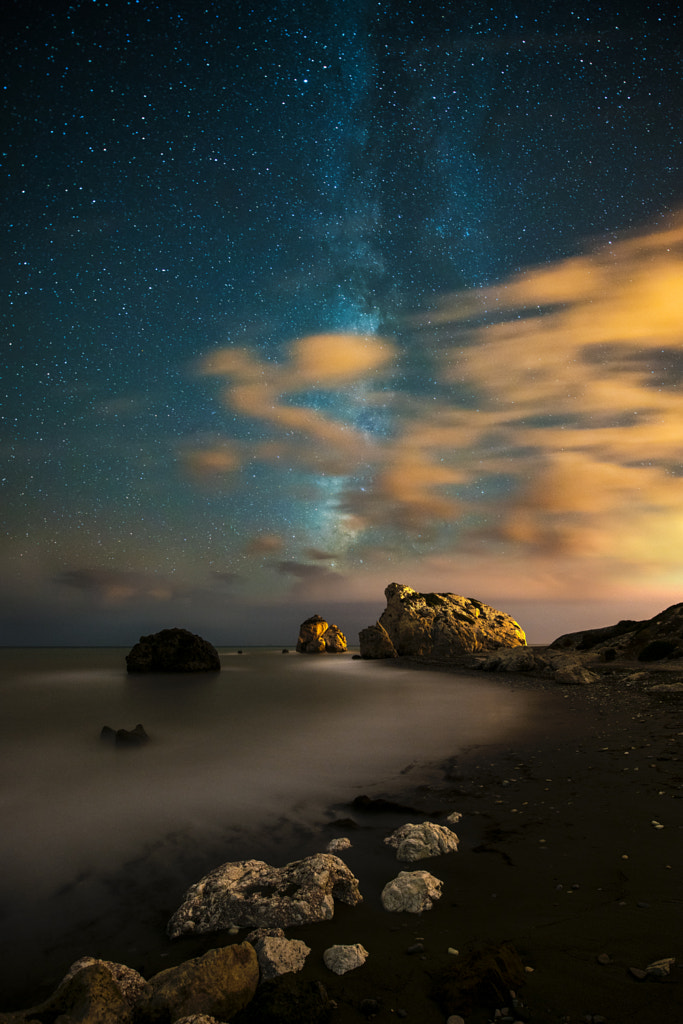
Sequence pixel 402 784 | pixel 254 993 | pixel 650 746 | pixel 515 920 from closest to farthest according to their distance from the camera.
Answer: pixel 254 993, pixel 515 920, pixel 402 784, pixel 650 746

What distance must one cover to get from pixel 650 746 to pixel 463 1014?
7914 millimetres

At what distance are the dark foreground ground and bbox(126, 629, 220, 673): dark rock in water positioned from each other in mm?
36002

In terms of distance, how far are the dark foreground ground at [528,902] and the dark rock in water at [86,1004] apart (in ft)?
2.59

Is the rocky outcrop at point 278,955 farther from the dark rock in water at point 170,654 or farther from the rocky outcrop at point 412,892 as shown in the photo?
the dark rock in water at point 170,654

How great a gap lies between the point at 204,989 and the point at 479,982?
1616 millimetres

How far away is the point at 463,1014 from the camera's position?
2852mm

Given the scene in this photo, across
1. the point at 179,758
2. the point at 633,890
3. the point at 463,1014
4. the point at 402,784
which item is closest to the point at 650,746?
the point at 402,784

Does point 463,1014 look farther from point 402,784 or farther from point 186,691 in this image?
point 186,691

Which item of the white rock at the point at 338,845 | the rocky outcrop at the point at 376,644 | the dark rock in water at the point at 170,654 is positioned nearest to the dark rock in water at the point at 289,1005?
the white rock at the point at 338,845

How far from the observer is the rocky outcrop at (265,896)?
4145 mm

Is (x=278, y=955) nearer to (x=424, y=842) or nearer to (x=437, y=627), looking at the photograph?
(x=424, y=842)

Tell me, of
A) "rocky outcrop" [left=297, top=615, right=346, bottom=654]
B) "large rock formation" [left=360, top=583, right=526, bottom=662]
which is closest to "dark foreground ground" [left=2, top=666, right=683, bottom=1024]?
"large rock formation" [left=360, top=583, right=526, bottom=662]

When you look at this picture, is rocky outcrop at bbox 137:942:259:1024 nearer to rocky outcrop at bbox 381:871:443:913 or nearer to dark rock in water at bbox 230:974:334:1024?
dark rock in water at bbox 230:974:334:1024

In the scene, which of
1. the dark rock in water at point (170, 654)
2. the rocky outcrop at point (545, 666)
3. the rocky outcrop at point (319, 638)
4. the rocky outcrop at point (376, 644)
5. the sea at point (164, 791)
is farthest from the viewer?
the rocky outcrop at point (319, 638)
